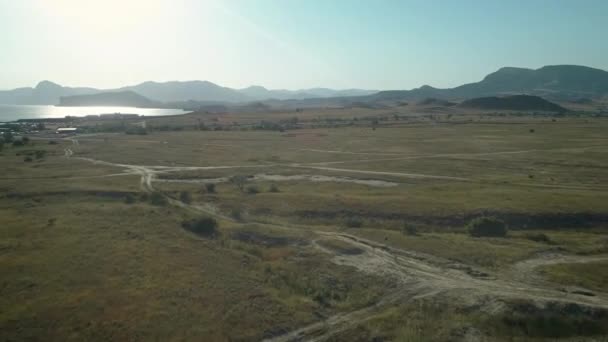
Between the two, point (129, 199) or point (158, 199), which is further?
point (129, 199)

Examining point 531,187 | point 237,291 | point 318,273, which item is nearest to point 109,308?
point 237,291

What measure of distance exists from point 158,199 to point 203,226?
15414 mm

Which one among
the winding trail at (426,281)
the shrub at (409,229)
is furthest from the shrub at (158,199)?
the shrub at (409,229)

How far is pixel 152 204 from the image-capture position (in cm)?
5788

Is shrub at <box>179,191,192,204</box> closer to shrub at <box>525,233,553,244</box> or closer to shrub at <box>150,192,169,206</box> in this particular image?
shrub at <box>150,192,169,206</box>

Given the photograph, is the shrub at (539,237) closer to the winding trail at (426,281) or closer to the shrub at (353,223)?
the winding trail at (426,281)

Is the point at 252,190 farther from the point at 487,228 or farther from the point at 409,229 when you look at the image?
the point at 487,228

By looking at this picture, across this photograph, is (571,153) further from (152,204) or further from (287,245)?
(152,204)

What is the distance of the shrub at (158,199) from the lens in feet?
191

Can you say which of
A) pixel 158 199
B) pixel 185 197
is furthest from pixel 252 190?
pixel 158 199

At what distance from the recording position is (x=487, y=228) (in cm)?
4634

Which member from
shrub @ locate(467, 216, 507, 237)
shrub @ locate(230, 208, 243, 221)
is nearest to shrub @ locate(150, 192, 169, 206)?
shrub @ locate(230, 208, 243, 221)

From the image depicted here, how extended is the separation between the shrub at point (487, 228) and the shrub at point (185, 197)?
39082mm

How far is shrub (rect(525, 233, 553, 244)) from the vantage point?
43.4 m
